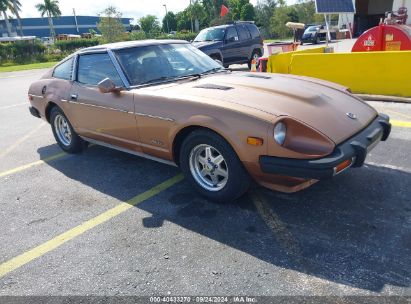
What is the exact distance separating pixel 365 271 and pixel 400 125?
12.8 ft

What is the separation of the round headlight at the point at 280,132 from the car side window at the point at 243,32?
36.6ft

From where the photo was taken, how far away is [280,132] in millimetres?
3008

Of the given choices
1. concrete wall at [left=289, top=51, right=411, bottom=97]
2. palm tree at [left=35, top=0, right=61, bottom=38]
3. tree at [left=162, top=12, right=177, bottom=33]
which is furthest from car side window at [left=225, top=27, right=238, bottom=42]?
palm tree at [left=35, top=0, right=61, bottom=38]

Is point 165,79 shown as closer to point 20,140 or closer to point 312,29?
point 20,140

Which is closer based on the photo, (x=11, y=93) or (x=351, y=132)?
(x=351, y=132)

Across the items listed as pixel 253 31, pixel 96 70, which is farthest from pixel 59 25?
pixel 96 70

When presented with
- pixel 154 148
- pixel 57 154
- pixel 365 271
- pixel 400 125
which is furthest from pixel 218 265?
pixel 400 125

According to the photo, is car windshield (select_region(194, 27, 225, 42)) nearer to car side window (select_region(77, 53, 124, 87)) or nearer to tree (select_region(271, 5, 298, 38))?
car side window (select_region(77, 53, 124, 87))

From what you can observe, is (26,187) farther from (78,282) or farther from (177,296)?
(177,296)

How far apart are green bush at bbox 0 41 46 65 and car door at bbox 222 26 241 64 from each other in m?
29.7

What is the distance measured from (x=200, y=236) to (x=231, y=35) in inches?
438

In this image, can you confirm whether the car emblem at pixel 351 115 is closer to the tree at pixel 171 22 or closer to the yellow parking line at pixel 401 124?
the yellow parking line at pixel 401 124

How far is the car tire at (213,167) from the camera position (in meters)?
3.27

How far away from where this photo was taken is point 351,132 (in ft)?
10.5
